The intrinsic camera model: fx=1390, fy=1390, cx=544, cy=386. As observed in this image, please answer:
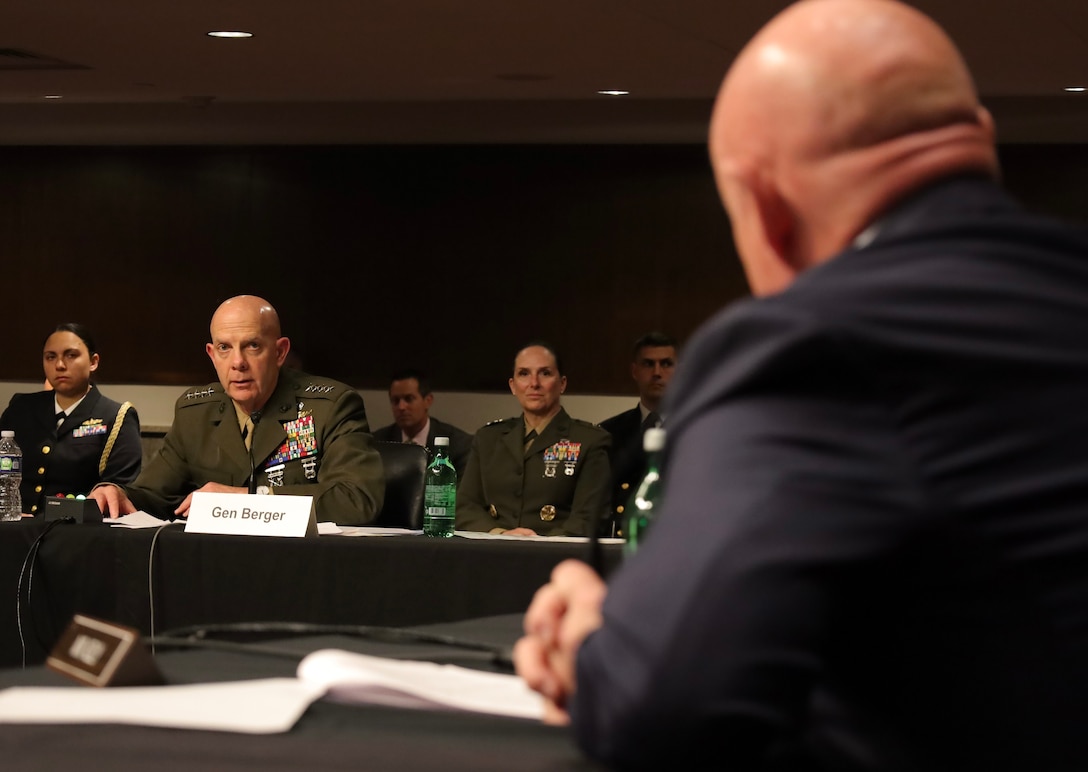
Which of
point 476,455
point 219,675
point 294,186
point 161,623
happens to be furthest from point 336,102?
point 219,675

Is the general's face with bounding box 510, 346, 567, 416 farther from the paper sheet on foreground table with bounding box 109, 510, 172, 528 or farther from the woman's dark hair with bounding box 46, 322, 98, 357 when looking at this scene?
the woman's dark hair with bounding box 46, 322, 98, 357

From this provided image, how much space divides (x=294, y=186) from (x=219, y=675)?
286 inches

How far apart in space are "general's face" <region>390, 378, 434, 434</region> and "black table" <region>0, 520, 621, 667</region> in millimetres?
3578

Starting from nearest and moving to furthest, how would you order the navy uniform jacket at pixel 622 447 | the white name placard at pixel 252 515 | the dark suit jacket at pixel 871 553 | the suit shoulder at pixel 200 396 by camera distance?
the dark suit jacket at pixel 871 553 < the white name placard at pixel 252 515 < the suit shoulder at pixel 200 396 < the navy uniform jacket at pixel 622 447

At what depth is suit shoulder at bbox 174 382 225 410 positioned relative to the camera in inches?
171

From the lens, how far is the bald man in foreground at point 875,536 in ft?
2.07

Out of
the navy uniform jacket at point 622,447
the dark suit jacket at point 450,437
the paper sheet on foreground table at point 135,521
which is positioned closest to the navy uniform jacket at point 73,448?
the dark suit jacket at point 450,437

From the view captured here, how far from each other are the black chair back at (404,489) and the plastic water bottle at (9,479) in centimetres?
105

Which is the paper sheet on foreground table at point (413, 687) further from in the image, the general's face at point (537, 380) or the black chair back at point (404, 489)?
the general's face at point (537, 380)

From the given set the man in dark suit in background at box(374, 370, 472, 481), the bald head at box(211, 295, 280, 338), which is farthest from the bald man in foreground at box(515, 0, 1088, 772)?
the man in dark suit in background at box(374, 370, 472, 481)

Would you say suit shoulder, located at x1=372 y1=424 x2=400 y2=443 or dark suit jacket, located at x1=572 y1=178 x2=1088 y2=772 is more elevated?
dark suit jacket, located at x1=572 y1=178 x2=1088 y2=772

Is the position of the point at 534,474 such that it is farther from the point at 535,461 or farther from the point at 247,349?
the point at 247,349

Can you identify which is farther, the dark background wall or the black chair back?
the dark background wall

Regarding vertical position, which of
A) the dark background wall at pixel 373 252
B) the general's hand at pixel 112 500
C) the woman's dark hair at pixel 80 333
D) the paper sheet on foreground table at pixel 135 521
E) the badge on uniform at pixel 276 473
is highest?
the dark background wall at pixel 373 252
